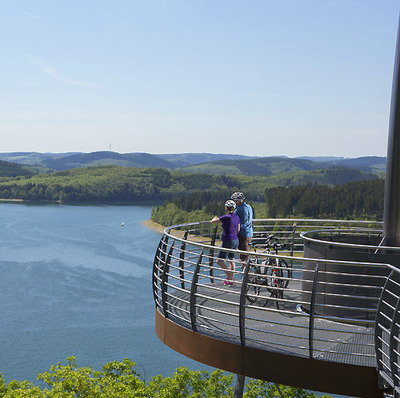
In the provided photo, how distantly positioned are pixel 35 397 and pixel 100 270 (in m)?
52.3

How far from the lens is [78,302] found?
170 feet

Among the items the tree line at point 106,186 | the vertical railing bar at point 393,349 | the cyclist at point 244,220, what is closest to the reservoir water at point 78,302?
the cyclist at point 244,220

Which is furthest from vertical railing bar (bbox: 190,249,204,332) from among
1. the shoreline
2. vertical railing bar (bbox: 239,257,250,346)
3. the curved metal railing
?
the shoreline

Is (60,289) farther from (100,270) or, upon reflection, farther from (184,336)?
(184,336)

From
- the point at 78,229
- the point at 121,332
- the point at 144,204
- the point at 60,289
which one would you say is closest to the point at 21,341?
the point at 121,332

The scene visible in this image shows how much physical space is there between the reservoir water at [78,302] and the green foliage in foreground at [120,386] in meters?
14.8

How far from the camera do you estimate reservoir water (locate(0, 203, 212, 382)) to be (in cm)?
3884

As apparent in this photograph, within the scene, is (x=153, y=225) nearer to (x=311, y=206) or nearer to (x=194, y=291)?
(x=311, y=206)

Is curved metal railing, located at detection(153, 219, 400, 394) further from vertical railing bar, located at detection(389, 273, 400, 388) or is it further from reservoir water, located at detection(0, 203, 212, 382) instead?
reservoir water, located at detection(0, 203, 212, 382)

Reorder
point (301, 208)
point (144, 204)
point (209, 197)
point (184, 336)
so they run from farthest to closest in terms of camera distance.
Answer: point (144, 204) → point (209, 197) → point (301, 208) → point (184, 336)

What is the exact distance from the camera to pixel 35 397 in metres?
15.1

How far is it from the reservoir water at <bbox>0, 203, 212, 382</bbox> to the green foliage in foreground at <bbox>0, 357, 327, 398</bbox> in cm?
1479

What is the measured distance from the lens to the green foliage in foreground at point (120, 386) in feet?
57.1

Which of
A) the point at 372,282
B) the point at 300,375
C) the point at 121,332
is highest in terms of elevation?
the point at 372,282
